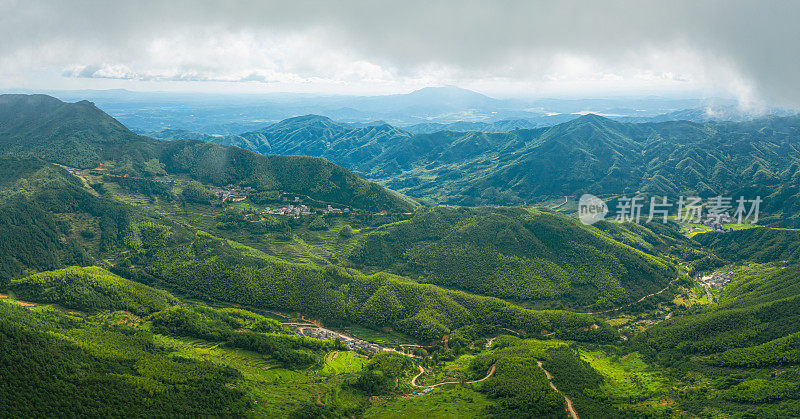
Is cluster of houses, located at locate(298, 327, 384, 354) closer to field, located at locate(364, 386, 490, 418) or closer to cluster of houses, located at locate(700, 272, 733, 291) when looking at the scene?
field, located at locate(364, 386, 490, 418)

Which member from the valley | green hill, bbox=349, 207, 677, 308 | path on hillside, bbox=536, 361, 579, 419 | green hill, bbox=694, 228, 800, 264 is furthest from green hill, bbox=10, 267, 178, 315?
green hill, bbox=694, 228, 800, 264

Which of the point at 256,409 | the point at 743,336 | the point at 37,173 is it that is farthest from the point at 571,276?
the point at 37,173

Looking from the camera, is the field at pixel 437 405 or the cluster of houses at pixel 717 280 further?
the cluster of houses at pixel 717 280

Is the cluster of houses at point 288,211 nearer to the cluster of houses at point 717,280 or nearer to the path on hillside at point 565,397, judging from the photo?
the path on hillside at point 565,397

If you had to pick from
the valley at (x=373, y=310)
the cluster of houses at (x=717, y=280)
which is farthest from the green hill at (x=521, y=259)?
A: the cluster of houses at (x=717, y=280)

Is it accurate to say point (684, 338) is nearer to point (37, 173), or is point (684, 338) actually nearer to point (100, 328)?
point (100, 328)
